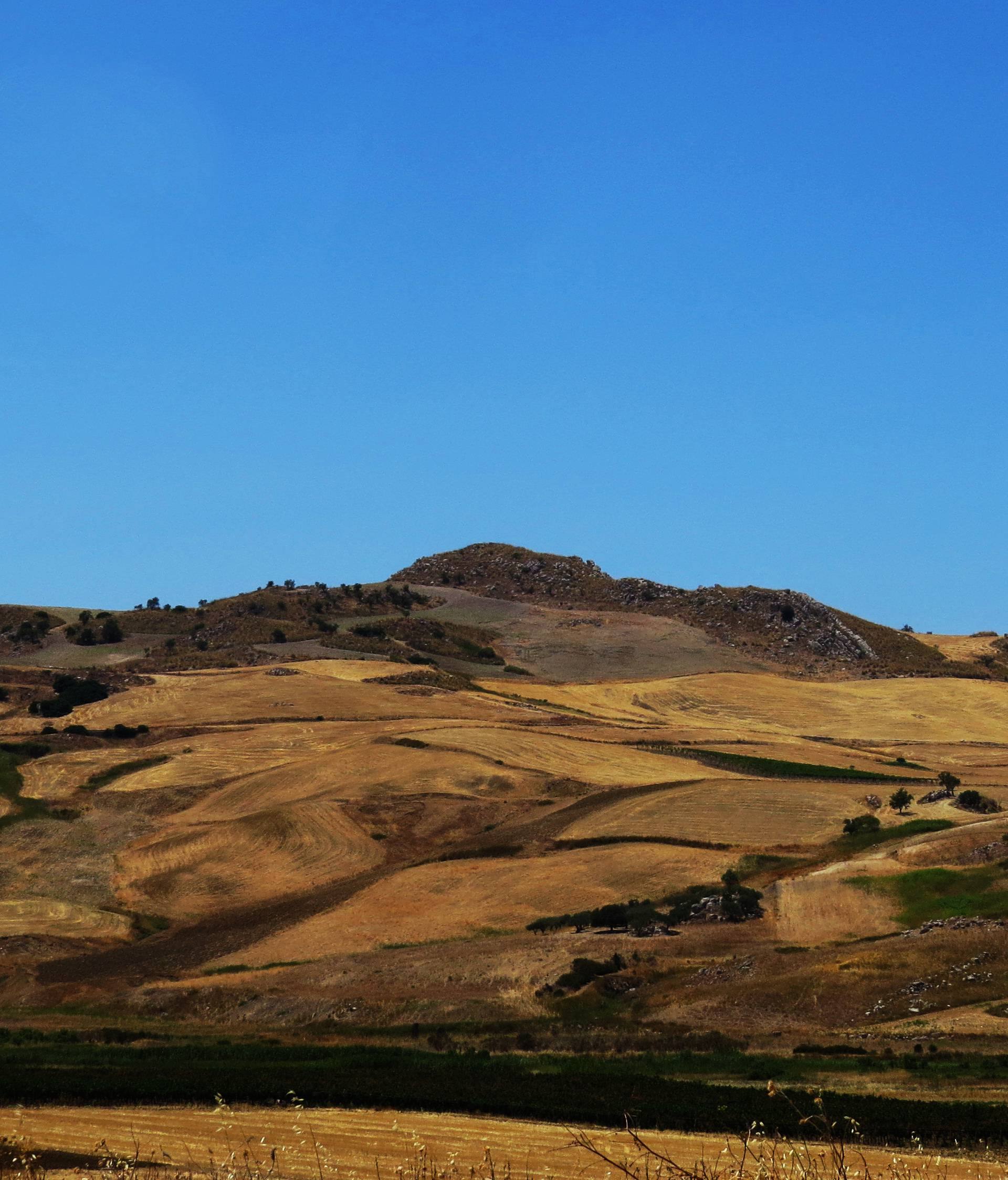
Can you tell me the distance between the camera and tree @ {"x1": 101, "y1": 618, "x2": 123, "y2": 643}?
15000cm

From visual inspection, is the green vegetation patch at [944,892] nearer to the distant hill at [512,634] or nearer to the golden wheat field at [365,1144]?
the golden wheat field at [365,1144]

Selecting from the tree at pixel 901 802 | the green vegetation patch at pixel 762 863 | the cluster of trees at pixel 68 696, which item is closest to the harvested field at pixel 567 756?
the tree at pixel 901 802

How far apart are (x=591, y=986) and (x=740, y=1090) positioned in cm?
1724

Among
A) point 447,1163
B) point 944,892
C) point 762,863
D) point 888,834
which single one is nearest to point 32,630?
point 762,863

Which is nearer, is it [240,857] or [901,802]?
[240,857]

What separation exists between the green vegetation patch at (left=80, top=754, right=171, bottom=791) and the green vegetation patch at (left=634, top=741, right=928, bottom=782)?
1255 inches

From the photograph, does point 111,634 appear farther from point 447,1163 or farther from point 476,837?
point 447,1163

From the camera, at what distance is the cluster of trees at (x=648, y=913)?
5588 cm

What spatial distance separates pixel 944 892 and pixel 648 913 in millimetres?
11476

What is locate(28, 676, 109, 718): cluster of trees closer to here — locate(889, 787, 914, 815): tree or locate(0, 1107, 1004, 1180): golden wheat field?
locate(889, 787, 914, 815): tree

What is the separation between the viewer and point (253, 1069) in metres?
35.2

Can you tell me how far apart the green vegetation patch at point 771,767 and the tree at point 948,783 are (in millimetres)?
2879

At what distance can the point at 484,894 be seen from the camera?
62.3 meters

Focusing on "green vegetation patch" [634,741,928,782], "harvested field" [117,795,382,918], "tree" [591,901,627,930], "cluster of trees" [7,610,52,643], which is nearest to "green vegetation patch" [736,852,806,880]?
"tree" [591,901,627,930]
